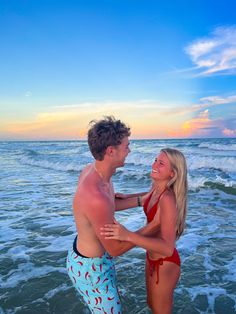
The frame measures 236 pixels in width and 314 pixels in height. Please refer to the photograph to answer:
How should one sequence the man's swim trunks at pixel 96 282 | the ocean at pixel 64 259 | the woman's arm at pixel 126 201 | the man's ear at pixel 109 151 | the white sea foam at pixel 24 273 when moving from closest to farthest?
the man's ear at pixel 109 151 → the man's swim trunks at pixel 96 282 → the woman's arm at pixel 126 201 → the ocean at pixel 64 259 → the white sea foam at pixel 24 273

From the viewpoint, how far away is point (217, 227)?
787 cm

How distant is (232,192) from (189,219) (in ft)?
16.2

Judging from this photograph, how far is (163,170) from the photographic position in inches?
Answer: 119

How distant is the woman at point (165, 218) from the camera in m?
2.79

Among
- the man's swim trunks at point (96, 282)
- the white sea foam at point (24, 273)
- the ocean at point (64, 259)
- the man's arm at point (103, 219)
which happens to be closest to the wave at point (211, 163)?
the ocean at point (64, 259)

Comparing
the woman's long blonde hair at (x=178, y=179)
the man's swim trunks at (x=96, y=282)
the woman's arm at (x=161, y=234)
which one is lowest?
the man's swim trunks at (x=96, y=282)

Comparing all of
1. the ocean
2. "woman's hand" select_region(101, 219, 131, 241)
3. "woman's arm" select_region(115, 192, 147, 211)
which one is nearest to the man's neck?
"woman's hand" select_region(101, 219, 131, 241)

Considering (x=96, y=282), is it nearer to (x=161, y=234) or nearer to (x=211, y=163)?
(x=161, y=234)

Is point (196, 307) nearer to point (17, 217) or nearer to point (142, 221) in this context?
point (142, 221)

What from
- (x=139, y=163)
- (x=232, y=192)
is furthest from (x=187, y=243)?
(x=139, y=163)

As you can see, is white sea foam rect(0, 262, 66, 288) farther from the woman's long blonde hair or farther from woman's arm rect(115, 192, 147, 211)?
the woman's long blonde hair

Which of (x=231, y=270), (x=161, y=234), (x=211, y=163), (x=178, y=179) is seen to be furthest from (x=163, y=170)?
(x=211, y=163)

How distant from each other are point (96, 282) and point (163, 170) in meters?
1.18

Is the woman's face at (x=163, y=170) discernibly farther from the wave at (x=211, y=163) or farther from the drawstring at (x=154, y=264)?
the wave at (x=211, y=163)
